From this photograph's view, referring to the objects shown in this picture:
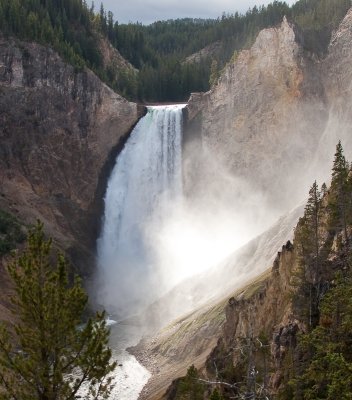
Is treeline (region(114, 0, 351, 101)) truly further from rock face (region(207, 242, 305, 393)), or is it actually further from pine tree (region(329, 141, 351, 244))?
→ rock face (region(207, 242, 305, 393))

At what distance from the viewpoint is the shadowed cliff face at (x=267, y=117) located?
2680 inches

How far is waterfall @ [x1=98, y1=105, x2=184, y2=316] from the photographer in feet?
249

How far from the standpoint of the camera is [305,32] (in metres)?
69.8

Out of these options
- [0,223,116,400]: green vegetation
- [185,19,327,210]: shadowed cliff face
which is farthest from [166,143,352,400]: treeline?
[185,19,327,210]: shadowed cliff face

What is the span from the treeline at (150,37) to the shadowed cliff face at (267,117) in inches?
149

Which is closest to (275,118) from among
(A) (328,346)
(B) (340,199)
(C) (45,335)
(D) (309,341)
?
(B) (340,199)

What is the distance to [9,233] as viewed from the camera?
59.0m

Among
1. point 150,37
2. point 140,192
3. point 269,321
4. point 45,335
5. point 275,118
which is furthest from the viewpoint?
point 150,37

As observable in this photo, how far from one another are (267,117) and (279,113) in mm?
1880

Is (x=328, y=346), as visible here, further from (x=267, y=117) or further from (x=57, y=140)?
(x=57, y=140)

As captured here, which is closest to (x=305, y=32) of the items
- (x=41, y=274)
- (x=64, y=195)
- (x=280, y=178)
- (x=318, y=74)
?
(x=318, y=74)

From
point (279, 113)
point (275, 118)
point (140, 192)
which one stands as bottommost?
point (140, 192)

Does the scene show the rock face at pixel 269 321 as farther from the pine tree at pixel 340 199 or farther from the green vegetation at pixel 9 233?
the green vegetation at pixel 9 233

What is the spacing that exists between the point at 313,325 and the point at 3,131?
5636 cm
